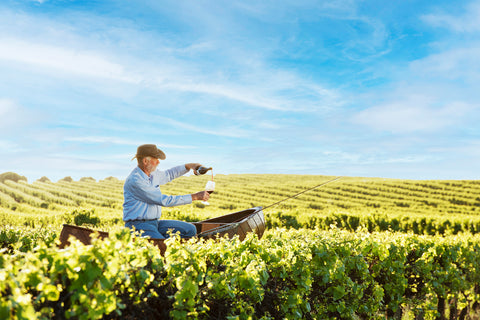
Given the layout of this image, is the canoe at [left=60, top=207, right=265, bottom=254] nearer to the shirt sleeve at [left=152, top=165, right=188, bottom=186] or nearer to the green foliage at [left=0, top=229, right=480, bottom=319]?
the green foliage at [left=0, top=229, right=480, bottom=319]

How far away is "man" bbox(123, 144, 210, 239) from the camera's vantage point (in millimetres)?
5930

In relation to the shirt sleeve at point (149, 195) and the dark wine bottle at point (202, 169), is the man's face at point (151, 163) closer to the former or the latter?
the shirt sleeve at point (149, 195)

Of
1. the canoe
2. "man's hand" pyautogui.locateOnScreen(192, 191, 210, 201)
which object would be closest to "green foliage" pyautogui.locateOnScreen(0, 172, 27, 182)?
the canoe

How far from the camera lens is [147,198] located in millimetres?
5949

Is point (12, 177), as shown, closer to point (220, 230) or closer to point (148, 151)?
point (148, 151)

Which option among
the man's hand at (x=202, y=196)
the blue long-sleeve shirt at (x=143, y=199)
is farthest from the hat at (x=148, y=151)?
the man's hand at (x=202, y=196)

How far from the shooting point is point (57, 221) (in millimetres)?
16500

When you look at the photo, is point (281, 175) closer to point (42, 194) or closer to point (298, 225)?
point (42, 194)

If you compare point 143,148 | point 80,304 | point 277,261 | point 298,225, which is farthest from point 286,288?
point 298,225

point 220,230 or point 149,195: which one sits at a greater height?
point 149,195

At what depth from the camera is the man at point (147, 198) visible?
19.5ft

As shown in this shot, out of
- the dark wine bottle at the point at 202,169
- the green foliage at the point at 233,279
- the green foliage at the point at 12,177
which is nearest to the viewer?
the green foliage at the point at 233,279

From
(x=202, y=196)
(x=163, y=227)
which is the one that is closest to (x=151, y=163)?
(x=202, y=196)

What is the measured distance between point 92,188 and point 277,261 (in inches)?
1781
